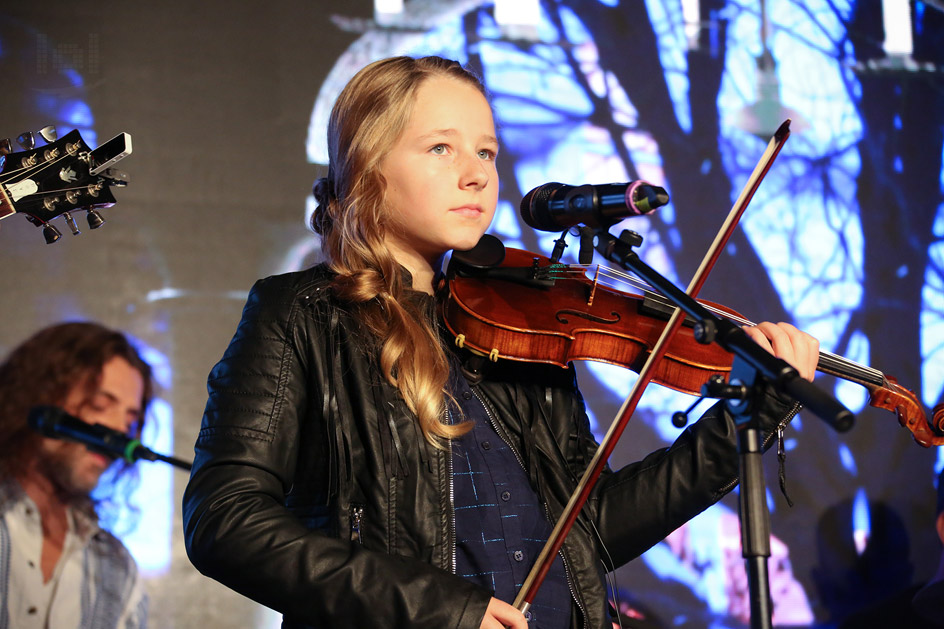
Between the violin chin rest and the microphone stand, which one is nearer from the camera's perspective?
the microphone stand

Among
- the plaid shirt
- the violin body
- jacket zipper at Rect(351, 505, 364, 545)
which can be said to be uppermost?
the violin body

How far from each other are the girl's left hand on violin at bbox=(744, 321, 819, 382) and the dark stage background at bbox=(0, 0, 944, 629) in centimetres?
148

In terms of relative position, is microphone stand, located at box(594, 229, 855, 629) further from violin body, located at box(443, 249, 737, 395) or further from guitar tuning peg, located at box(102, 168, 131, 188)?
guitar tuning peg, located at box(102, 168, 131, 188)

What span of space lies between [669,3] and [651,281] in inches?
90.3

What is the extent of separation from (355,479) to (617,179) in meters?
1.96

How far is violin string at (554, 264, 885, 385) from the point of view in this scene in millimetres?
1550

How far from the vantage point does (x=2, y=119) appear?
2430mm

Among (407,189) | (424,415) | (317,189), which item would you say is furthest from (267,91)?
(424,415)

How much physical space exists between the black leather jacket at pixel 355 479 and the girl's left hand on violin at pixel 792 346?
0.41ft

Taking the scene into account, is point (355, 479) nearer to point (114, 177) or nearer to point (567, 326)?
point (567, 326)

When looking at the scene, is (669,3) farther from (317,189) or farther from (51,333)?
(51,333)

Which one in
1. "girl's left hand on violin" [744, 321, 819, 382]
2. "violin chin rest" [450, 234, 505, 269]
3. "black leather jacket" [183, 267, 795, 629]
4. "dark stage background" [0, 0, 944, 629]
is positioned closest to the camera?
"black leather jacket" [183, 267, 795, 629]

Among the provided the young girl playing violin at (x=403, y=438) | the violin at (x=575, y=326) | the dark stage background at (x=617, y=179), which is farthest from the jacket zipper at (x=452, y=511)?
the dark stage background at (x=617, y=179)

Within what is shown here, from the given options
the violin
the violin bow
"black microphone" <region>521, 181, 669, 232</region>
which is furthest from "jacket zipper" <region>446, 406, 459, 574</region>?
"black microphone" <region>521, 181, 669, 232</region>
